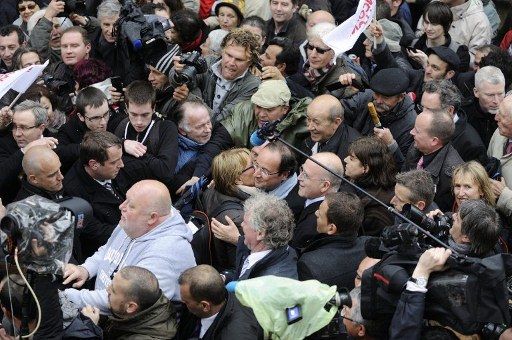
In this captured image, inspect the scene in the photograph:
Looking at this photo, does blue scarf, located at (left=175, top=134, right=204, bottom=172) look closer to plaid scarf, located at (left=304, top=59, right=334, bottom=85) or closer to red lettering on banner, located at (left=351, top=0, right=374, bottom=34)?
plaid scarf, located at (left=304, top=59, right=334, bottom=85)

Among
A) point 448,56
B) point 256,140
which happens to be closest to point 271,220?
point 256,140

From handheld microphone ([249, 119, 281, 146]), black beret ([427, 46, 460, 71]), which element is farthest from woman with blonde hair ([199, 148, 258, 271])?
black beret ([427, 46, 460, 71])

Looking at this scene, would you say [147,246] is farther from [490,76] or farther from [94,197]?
[490,76]

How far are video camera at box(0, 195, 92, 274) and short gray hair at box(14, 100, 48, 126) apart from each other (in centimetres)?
250

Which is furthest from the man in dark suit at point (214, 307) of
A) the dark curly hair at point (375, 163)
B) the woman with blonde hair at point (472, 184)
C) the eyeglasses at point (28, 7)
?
the eyeglasses at point (28, 7)

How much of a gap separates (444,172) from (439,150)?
0.17 m

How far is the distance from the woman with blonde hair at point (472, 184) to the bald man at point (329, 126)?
3.43ft

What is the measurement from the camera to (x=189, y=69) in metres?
8.05

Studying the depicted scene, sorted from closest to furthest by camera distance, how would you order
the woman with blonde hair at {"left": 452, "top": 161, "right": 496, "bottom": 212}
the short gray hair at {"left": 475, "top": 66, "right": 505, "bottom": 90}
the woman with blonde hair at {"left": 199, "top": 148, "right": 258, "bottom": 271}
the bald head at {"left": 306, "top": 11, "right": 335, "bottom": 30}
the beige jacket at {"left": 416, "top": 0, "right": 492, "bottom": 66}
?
the woman with blonde hair at {"left": 199, "top": 148, "right": 258, "bottom": 271}, the woman with blonde hair at {"left": 452, "top": 161, "right": 496, "bottom": 212}, the short gray hair at {"left": 475, "top": 66, "right": 505, "bottom": 90}, the bald head at {"left": 306, "top": 11, "right": 335, "bottom": 30}, the beige jacket at {"left": 416, "top": 0, "right": 492, "bottom": 66}

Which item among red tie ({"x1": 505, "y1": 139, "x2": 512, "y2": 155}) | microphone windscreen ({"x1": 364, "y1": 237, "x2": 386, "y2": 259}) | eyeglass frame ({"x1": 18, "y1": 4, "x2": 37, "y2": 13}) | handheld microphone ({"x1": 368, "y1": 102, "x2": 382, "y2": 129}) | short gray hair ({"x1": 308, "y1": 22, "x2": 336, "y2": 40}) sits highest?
microphone windscreen ({"x1": 364, "y1": 237, "x2": 386, "y2": 259})

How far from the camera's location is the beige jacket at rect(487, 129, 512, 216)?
684cm

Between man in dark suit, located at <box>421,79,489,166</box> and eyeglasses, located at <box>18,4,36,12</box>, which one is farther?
eyeglasses, located at <box>18,4,36,12</box>

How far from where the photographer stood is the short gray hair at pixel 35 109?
7562 millimetres

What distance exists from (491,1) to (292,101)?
3.44 m
